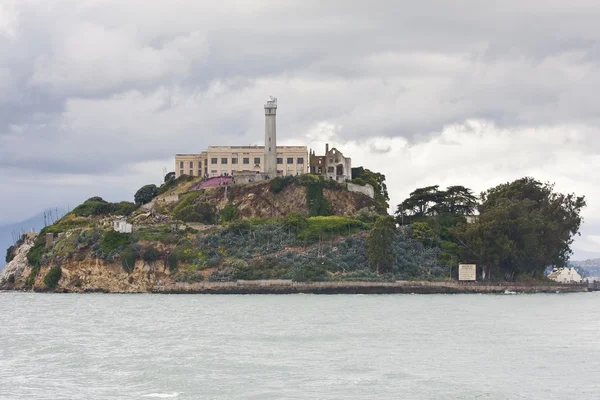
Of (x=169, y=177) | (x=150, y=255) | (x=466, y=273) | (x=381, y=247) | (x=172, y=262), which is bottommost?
(x=466, y=273)

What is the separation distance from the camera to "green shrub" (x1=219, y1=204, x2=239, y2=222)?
15000cm

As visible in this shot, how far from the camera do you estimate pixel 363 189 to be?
159875 mm

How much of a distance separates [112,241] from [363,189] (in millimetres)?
43622

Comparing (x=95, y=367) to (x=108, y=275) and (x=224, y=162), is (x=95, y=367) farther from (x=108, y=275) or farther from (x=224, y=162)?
(x=224, y=162)

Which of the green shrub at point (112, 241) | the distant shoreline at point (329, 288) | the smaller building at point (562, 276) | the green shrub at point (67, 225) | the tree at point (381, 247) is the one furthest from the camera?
the smaller building at point (562, 276)

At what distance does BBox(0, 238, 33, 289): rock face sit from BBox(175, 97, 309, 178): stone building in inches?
1225

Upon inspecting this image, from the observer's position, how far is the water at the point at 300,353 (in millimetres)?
42781

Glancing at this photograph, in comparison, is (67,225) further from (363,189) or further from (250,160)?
(363,189)

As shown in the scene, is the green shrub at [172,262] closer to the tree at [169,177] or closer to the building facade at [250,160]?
the building facade at [250,160]

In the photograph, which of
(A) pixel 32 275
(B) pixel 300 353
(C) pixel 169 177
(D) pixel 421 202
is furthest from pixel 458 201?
(B) pixel 300 353

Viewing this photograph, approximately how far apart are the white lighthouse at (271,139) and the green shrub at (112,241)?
30699mm

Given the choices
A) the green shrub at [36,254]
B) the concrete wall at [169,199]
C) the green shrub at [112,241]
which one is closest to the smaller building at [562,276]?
the concrete wall at [169,199]

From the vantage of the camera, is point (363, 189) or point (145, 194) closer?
point (363, 189)

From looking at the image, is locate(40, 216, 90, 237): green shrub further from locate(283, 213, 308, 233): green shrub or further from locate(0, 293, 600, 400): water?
locate(0, 293, 600, 400): water
